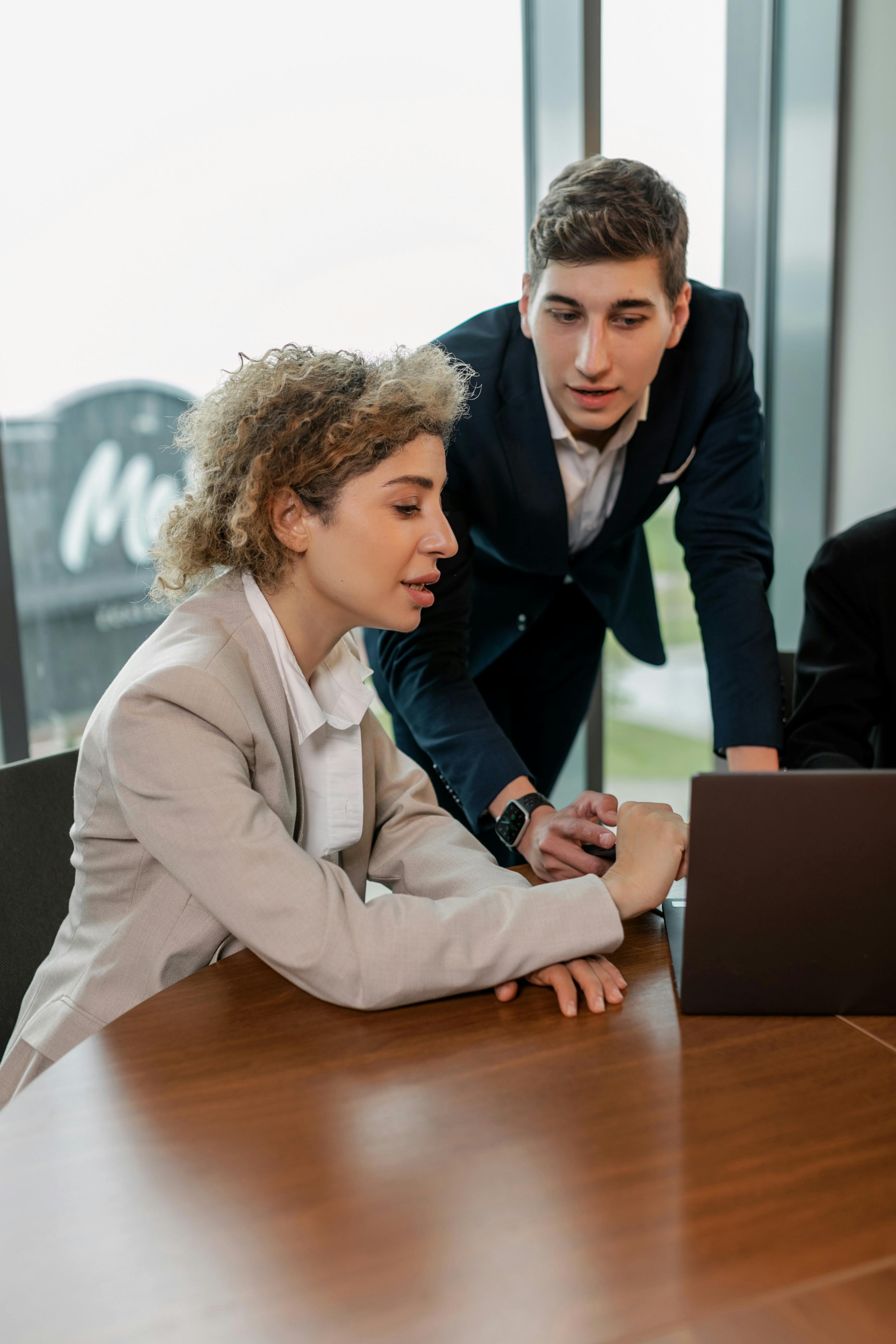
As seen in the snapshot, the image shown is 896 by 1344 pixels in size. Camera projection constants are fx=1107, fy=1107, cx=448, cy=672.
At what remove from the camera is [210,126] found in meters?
2.50

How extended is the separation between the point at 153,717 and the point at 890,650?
133 cm

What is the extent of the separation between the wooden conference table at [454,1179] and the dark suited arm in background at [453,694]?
24.0 inches

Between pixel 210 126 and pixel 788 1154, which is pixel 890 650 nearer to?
pixel 788 1154

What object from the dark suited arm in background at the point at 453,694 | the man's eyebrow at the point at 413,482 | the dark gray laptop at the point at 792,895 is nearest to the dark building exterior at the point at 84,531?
the dark suited arm in background at the point at 453,694

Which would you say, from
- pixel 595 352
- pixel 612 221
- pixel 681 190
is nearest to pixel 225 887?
pixel 595 352

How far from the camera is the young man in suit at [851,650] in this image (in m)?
1.89

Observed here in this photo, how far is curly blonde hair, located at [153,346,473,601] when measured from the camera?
53.1 inches

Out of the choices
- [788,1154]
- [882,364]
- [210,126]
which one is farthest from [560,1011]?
[882,364]

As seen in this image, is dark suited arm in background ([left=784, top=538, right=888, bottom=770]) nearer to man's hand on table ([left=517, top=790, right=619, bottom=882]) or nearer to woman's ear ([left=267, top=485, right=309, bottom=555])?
man's hand on table ([left=517, top=790, right=619, bottom=882])

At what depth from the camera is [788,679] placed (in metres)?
2.06

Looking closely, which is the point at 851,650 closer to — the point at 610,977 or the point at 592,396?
the point at 592,396

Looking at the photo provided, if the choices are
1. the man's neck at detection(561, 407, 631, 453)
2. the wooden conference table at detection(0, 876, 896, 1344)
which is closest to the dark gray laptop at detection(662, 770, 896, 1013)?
the wooden conference table at detection(0, 876, 896, 1344)

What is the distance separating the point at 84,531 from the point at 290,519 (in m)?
1.30

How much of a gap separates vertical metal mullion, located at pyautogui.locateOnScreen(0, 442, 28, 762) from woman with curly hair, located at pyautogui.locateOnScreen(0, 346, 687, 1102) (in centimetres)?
89
